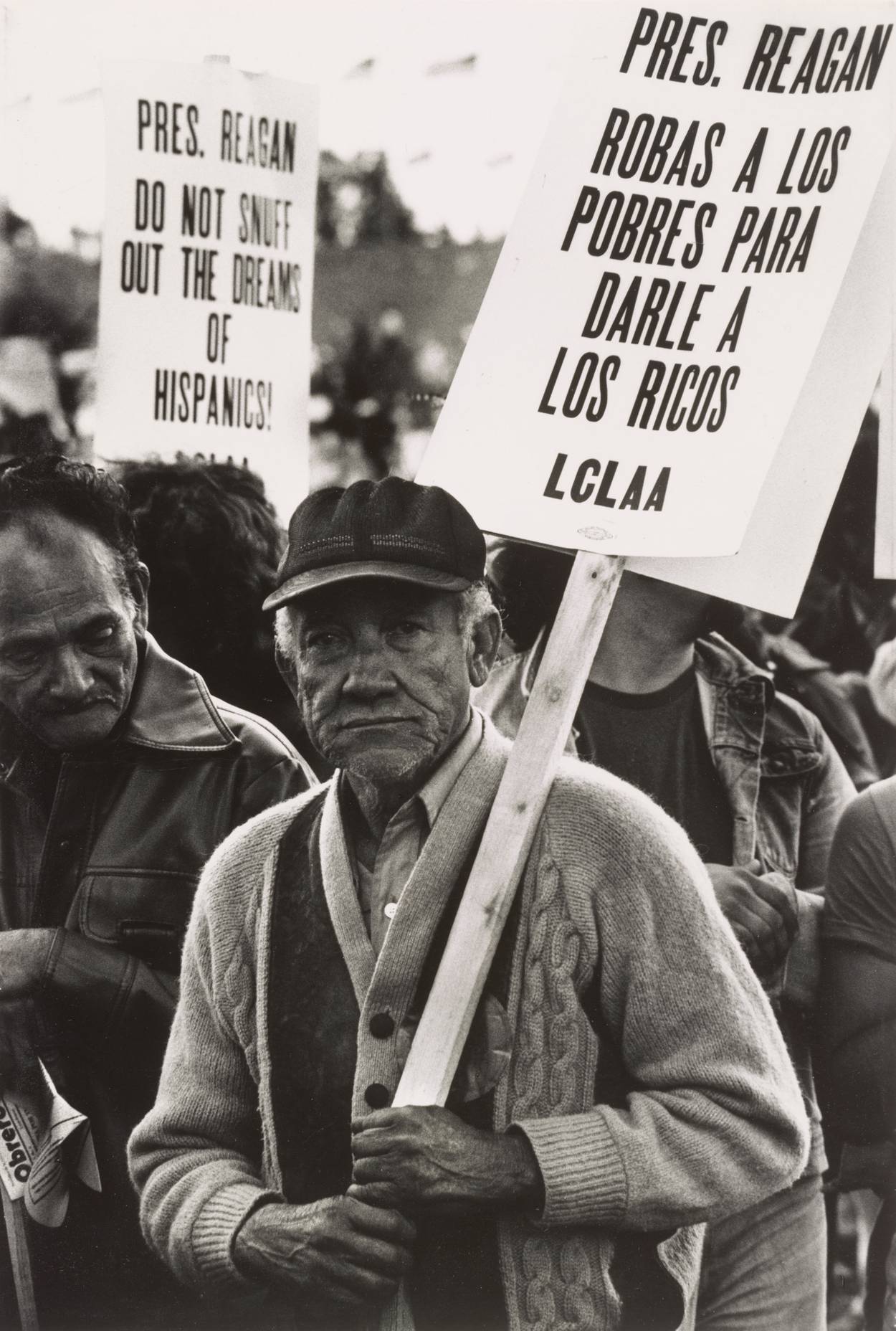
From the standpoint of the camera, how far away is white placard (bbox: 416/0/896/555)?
3.09m

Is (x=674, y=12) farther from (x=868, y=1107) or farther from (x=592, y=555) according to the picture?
(x=868, y=1107)

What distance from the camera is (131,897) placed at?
3.21 meters

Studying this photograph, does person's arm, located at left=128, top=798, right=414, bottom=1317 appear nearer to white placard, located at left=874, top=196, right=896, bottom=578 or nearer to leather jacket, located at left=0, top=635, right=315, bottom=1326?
leather jacket, located at left=0, top=635, right=315, bottom=1326

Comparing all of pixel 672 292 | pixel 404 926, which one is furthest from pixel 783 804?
pixel 672 292

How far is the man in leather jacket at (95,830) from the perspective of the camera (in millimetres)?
3180

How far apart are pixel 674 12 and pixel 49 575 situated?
179 centimetres

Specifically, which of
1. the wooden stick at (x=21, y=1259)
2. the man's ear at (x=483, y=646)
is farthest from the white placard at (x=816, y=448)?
the wooden stick at (x=21, y=1259)

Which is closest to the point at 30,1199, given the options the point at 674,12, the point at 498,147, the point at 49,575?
the point at 49,575

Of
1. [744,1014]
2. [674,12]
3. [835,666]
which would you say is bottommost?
[744,1014]

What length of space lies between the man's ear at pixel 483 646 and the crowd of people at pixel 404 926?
0.06 feet

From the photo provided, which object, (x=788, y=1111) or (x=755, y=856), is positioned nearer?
(x=788, y=1111)

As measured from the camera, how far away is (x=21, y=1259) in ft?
10.7

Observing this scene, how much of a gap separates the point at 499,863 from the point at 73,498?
4.27 feet

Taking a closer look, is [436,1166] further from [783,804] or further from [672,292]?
[672,292]
